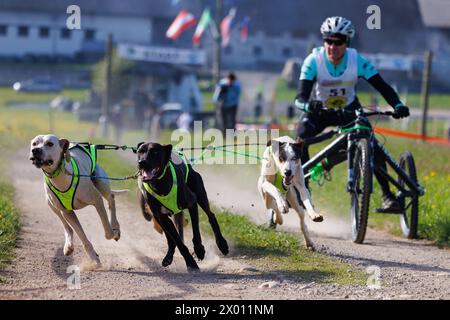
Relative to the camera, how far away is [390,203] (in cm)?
1002

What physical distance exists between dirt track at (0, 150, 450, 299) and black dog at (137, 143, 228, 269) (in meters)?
0.21

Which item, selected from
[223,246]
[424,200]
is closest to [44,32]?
[424,200]

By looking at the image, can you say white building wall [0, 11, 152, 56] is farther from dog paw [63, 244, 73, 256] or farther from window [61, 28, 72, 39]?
dog paw [63, 244, 73, 256]

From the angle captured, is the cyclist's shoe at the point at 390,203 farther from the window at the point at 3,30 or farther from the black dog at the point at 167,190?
the window at the point at 3,30

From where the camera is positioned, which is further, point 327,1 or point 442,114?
point 327,1

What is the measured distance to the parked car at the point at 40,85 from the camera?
149 ft

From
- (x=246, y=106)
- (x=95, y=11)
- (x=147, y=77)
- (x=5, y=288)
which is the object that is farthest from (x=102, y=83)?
(x=5, y=288)

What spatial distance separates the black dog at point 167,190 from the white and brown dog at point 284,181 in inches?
32.7

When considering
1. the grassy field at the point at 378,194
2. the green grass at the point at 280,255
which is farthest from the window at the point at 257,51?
the green grass at the point at 280,255

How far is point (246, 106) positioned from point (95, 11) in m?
13.2

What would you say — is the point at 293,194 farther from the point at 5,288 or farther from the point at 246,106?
the point at 246,106

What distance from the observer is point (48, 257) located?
8.77 meters

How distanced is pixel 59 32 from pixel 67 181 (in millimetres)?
51856

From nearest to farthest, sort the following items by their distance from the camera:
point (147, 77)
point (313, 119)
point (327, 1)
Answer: point (313, 119) < point (147, 77) < point (327, 1)
